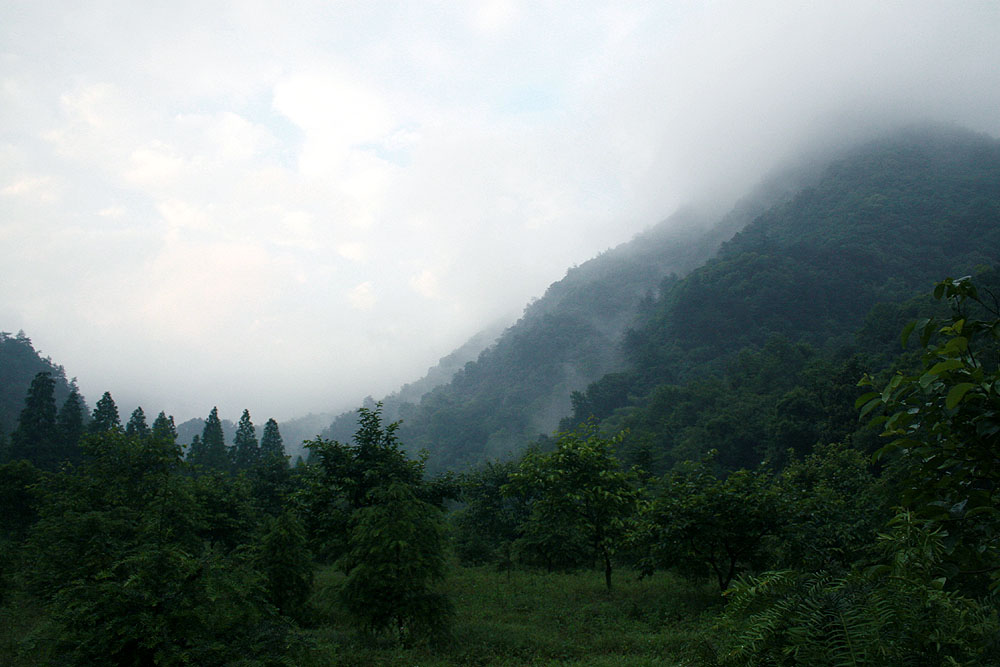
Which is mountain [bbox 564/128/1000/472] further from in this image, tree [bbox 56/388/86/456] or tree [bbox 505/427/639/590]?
tree [bbox 56/388/86/456]

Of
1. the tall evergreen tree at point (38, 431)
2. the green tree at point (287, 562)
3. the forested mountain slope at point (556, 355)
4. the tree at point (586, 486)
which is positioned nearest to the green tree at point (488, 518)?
the tree at point (586, 486)

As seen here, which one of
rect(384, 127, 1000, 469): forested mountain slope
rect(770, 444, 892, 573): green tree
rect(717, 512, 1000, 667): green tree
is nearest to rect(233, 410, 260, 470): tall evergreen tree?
rect(384, 127, 1000, 469): forested mountain slope

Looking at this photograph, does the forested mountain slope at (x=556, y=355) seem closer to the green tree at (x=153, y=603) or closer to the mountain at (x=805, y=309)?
the mountain at (x=805, y=309)

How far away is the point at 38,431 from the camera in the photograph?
4984 cm

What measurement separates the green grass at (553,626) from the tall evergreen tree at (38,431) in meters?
47.9

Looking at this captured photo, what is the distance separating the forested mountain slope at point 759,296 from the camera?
88250mm

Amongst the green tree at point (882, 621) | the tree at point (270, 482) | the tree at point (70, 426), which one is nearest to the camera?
the green tree at point (882, 621)

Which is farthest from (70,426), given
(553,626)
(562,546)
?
(553,626)

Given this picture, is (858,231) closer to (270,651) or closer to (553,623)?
(553,623)

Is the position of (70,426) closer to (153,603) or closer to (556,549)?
(556,549)

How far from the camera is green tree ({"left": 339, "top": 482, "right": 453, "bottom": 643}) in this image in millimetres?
10258

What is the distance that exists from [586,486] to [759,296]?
90.0 m

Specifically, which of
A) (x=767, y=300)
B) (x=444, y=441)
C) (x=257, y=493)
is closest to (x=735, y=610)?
(x=257, y=493)

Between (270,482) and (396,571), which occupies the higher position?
(270,482)
